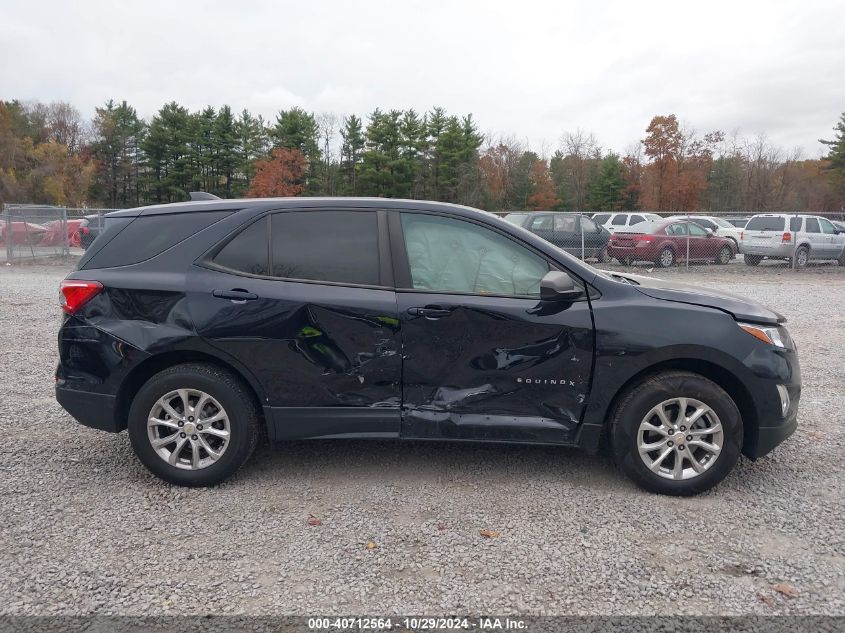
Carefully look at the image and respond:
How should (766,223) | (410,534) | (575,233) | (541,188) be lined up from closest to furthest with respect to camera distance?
(410,534)
(575,233)
(766,223)
(541,188)

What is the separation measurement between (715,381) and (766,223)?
17964 mm

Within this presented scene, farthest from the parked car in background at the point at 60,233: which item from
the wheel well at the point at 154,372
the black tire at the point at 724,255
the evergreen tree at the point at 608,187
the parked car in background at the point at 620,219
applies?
the evergreen tree at the point at 608,187

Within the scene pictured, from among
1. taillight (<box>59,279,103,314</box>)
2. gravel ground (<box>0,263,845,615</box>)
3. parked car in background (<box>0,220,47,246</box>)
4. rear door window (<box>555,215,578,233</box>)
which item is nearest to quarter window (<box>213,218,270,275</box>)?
taillight (<box>59,279,103,314</box>)

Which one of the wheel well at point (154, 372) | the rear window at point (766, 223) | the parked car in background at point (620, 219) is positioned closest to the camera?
the wheel well at point (154, 372)

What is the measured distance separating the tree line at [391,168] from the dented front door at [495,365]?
4803 centimetres

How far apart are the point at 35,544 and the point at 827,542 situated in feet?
13.4

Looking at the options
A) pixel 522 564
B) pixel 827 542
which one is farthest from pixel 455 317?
pixel 827 542

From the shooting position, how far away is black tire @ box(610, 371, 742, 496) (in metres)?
3.69

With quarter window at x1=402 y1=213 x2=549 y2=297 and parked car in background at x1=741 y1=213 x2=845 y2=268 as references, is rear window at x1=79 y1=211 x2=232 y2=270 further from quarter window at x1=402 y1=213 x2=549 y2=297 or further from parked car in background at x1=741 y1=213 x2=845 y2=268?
parked car in background at x1=741 y1=213 x2=845 y2=268

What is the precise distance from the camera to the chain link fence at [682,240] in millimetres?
18344

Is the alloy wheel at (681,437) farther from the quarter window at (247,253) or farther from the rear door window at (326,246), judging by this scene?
the quarter window at (247,253)

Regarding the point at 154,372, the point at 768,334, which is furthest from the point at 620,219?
A: the point at 154,372

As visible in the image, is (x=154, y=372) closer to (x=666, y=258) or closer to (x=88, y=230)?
(x=666, y=258)

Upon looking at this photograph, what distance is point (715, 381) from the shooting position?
386 centimetres
